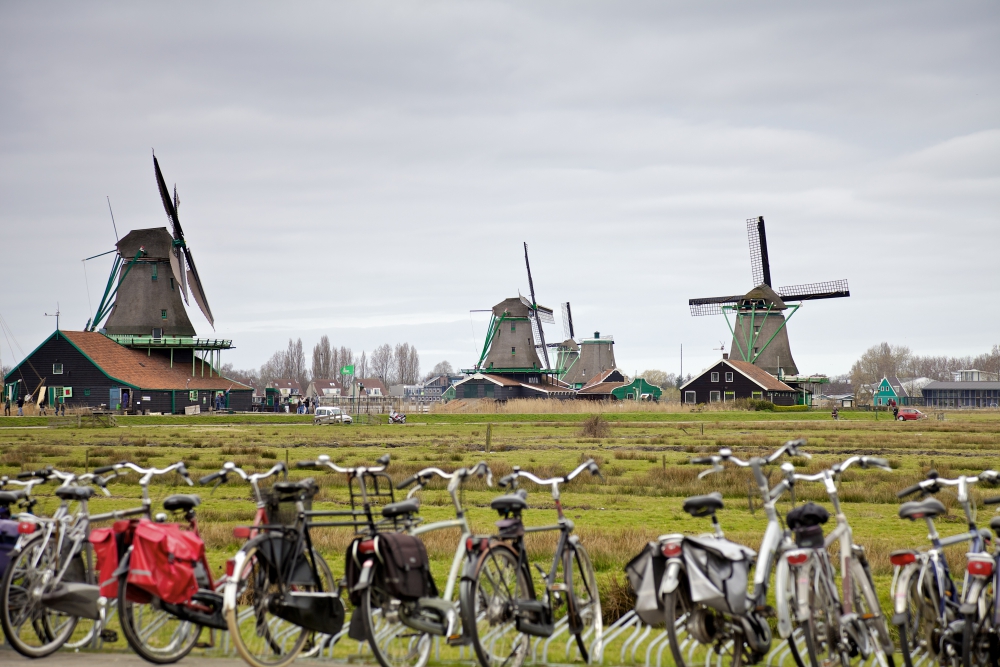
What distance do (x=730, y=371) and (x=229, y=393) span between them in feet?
131

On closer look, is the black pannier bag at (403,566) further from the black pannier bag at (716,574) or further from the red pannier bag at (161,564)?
the black pannier bag at (716,574)

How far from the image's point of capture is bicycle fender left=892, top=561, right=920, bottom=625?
235 inches

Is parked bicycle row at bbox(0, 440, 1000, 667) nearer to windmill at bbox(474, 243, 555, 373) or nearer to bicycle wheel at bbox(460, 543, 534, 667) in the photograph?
bicycle wheel at bbox(460, 543, 534, 667)

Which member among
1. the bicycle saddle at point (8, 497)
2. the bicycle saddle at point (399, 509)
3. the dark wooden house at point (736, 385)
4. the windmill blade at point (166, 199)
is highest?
the windmill blade at point (166, 199)

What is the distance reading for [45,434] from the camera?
133ft

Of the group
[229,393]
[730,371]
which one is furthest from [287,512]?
[730,371]

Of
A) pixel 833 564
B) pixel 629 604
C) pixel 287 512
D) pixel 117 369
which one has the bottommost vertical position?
pixel 629 604

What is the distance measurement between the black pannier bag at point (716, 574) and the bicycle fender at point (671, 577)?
0.25 ft

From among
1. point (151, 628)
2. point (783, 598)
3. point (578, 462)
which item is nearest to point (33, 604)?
point (151, 628)

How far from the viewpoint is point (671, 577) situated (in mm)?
5727

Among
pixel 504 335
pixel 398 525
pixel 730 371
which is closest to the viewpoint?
pixel 398 525

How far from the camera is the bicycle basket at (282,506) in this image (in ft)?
21.1

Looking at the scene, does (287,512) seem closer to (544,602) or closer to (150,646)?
(150,646)

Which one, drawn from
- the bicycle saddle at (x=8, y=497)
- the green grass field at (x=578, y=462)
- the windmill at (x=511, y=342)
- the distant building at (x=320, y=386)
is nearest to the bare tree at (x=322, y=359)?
the distant building at (x=320, y=386)
